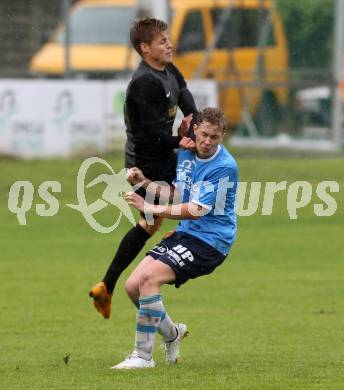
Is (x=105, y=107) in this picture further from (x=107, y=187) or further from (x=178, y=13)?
(x=178, y=13)

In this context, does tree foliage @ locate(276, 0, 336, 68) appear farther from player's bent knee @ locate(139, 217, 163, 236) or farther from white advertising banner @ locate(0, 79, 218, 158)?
player's bent knee @ locate(139, 217, 163, 236)

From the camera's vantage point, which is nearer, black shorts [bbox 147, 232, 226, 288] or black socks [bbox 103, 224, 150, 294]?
black shorts [bbox 147, 232, 226, 288]

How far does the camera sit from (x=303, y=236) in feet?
57.6

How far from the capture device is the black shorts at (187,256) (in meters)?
8.53

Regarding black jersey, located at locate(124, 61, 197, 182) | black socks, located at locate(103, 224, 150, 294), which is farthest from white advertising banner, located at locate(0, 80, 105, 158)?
black jersey, located at locate(124, 61, 197, 182)

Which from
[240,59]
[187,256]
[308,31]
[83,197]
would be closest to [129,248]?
[187,256]

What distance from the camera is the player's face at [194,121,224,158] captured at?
8.36m

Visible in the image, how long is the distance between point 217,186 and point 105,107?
16.1 metres

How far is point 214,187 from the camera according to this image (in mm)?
8492

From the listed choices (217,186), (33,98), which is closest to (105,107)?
(33,98)

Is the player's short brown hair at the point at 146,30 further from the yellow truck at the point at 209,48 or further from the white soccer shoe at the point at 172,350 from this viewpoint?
the yellow truck at the point at 209,48

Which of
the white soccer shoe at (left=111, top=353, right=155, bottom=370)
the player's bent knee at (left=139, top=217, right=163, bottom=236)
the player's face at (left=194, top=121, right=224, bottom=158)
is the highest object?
the player's face at (left=194, top=121, right=224, bottom=158)

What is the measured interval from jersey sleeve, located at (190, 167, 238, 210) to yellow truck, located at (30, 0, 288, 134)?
1928cm

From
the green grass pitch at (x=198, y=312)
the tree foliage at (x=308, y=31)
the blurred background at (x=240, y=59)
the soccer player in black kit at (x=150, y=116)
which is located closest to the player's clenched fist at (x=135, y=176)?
the soccer player in black kit at (x=150, y=116)
